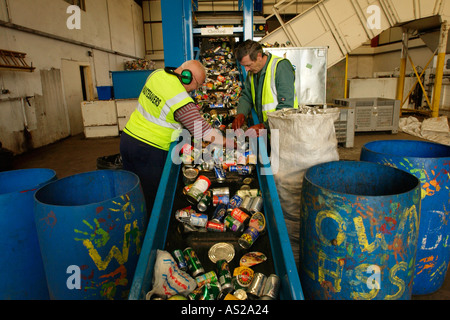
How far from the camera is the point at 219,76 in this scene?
5.11m

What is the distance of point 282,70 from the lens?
291 centimetres

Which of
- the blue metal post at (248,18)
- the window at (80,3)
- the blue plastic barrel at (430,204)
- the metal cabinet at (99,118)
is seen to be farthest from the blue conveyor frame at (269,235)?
the window at (80,3)

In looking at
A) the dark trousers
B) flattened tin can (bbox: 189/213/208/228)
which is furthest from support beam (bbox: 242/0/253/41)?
flattened tin can (bbox: 189/213/208/228)

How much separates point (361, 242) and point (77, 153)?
7317 mm

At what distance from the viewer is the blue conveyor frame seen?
1423 mm

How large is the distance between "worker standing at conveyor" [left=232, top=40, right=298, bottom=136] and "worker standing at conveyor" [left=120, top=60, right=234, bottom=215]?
0.60 m

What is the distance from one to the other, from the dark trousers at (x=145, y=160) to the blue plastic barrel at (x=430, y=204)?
1709 mm

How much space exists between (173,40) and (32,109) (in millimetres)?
5337

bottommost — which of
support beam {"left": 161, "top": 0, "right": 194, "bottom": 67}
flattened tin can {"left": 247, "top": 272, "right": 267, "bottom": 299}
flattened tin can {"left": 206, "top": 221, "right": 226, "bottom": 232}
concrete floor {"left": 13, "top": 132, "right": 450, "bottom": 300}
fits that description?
concrete floor {"left": 13, "top": 132, "right": 450, "bottom": 300}

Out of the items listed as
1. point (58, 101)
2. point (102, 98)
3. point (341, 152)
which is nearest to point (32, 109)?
point (58, 101)

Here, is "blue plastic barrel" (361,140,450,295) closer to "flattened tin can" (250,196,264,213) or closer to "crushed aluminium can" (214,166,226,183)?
"flattened tin can" (250,196,264,213)

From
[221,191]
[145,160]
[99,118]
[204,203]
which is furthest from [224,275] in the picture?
[99,118]

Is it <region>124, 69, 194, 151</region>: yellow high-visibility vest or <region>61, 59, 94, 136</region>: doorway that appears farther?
<region>61, 59, 94, 136</region>: doorway

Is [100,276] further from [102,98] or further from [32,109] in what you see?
[102,98]
